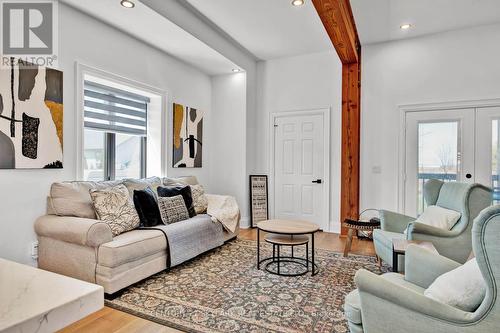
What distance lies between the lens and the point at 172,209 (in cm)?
344

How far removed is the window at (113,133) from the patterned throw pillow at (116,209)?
0.77 meters

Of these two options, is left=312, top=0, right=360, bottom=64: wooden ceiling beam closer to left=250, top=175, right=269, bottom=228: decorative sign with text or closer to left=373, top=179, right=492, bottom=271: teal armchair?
left=373, top=179, right=492, bottom=271: teal armchair

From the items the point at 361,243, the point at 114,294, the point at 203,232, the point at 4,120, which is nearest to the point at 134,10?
the point at 4,120

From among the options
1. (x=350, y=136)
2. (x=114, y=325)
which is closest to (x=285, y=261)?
(x=114, y=325)

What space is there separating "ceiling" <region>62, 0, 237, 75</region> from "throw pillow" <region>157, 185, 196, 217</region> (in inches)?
73.6

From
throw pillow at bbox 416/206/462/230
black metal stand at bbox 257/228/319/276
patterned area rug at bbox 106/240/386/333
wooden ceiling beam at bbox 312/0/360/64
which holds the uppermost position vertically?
wooden ceiling beam at bbox 312/0/360/64

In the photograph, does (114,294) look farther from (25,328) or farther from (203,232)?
(25,328)

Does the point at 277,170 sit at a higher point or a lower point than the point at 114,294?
higher

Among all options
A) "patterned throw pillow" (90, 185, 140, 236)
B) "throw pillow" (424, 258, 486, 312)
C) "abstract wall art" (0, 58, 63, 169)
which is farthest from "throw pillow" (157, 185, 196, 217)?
"throw pillow" (424, 258, 486, 312)

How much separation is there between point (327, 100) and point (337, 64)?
573 millimetres

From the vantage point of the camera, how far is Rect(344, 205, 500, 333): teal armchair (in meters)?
1.17

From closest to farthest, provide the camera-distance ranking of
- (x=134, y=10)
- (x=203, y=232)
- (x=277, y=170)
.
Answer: (x=134, y=10) < (x=203, y=232) < (x=277, y=170)

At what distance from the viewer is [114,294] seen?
99.6 inches

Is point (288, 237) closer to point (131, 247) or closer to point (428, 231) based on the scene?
point (428, 231)
